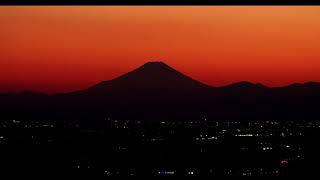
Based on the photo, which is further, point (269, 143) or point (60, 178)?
point (269, 143)

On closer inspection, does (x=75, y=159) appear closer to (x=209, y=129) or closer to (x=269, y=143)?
(x=269, y=143)

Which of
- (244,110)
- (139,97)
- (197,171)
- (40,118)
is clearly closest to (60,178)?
(197,171)

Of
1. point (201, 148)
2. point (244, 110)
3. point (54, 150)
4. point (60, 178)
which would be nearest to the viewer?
point (60, 178)

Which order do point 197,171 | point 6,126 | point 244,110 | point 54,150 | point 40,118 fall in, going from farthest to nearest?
point 244,110, point 40,118, point 6,126, point 54,150, point 197,171

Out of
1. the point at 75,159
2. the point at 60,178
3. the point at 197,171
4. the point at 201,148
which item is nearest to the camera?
the point at 60,178

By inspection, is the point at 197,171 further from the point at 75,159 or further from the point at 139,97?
the point at 139,97

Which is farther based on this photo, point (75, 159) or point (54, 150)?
point (54, 150)

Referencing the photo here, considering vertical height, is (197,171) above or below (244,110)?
below

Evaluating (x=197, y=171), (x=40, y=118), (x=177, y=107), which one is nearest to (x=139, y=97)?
(x=177, y=107)
